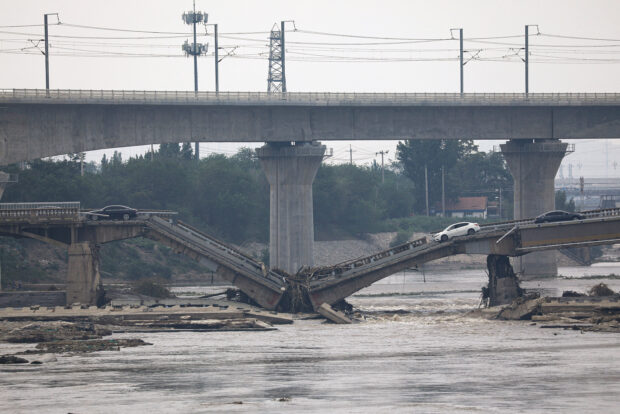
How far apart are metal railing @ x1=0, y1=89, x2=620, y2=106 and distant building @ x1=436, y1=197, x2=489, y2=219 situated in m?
Answer: 87.4

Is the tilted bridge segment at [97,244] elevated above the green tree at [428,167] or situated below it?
below

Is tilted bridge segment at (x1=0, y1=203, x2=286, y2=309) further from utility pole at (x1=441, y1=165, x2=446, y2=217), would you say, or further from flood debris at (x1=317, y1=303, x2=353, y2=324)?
utility pole at (x1=441, y1=165, x2=446, y2=217)

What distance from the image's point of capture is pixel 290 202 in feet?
329

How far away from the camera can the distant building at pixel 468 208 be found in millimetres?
191688

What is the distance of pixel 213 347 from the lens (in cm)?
5891

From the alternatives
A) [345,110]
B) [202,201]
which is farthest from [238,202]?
[345,110]

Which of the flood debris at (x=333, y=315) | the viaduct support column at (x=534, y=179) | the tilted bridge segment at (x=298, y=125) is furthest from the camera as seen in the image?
the viaduct support column at (x=534, y=179)

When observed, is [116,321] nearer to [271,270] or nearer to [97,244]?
[97,244]

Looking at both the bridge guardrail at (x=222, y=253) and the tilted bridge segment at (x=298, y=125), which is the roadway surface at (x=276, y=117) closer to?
the tilted bridge segment at (x=298, y=125)

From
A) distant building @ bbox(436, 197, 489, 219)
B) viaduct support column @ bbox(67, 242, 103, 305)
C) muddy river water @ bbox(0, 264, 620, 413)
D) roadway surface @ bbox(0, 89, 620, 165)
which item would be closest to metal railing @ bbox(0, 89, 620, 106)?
roadway surface @ bbox(0, 89, 620, 165)

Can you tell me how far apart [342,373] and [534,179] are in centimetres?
6221

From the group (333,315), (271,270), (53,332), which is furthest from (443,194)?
(53,332)

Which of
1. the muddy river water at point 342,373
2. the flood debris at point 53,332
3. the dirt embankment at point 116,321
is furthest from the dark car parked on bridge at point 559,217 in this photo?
the flood debris at point 53,332

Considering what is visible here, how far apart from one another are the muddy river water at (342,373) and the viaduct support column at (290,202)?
29474 mm
